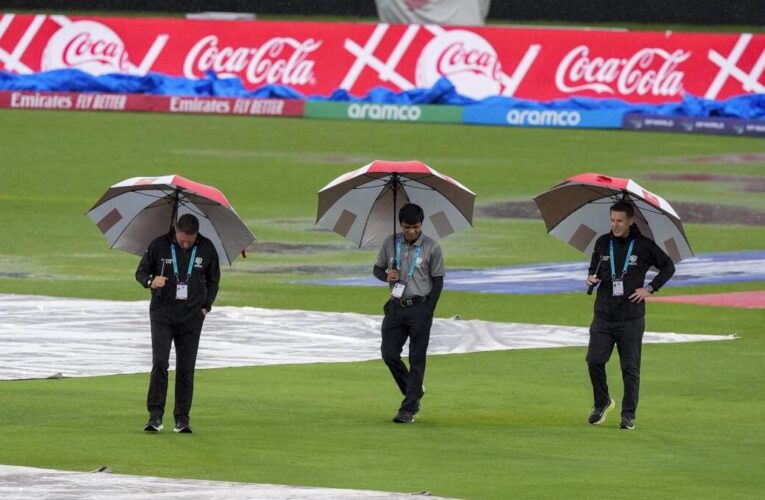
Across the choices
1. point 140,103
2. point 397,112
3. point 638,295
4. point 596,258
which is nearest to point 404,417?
point 596,258

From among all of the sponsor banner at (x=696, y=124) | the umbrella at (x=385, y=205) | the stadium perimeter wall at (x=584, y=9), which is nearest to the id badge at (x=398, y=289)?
the umbrella at (x=385, y=205)

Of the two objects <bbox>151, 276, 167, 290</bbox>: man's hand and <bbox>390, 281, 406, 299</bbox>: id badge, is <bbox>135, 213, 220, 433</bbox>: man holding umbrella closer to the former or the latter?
<bbox>151, 276, 167, 290</bbox>: man's hand

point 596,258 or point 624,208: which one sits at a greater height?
point 624,208

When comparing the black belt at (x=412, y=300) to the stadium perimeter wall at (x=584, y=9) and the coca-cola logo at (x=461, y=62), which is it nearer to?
the coca-cola logo at (x=461, y=62)

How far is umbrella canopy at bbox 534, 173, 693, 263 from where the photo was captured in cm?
1520

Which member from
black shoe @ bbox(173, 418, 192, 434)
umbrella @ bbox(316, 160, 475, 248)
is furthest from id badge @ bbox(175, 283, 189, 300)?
umbrella @ bbox(316, 160, 475, 248)

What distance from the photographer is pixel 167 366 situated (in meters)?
14.0

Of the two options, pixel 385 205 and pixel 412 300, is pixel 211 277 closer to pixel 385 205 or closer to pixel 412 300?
pixel 412 300

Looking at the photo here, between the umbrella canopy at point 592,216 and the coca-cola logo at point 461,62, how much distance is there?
2928 centimetres

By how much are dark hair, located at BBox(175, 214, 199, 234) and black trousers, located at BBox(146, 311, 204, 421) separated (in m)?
0.71

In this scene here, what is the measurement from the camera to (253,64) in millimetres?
46281

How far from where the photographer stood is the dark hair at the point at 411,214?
14.7m

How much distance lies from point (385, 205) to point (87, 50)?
3235 centimetres

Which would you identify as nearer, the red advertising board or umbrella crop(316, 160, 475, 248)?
umbrella crop(316, 160, 475, 248)
